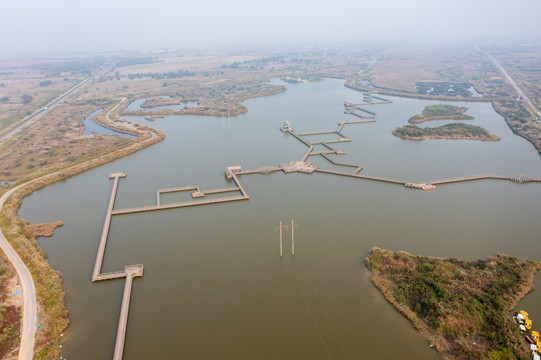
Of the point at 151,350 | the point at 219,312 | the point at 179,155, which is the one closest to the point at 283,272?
the point at 219,312

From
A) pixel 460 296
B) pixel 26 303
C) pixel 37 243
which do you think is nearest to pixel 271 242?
pixel 460 296

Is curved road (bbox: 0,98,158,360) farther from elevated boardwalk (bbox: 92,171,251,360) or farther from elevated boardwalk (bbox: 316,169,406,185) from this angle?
elevated boardwalk (bbox: 316,169,406,185)

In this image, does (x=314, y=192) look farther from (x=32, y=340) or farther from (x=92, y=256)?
(x=32, y=340)

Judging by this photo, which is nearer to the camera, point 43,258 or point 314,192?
point 43,258

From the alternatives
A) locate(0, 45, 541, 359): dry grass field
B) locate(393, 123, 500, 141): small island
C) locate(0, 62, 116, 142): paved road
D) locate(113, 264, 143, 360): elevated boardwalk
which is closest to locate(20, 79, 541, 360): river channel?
locate(113, 264, 143, 360): elevated boardwalk

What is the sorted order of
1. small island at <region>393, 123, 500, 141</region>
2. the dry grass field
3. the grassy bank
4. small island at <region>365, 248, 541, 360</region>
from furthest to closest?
small island at <region>393, 123, 500, 141</region> → the dry grass field → the grassy bank → small island at <region>365, 248, 541, 360</region>

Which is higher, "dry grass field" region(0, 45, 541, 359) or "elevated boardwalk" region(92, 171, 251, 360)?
"dry grass field" region(0, 45, 541, 359)

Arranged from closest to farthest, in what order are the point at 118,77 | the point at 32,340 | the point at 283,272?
the point at 32,340, the point at 283,272, the point at 118,77
